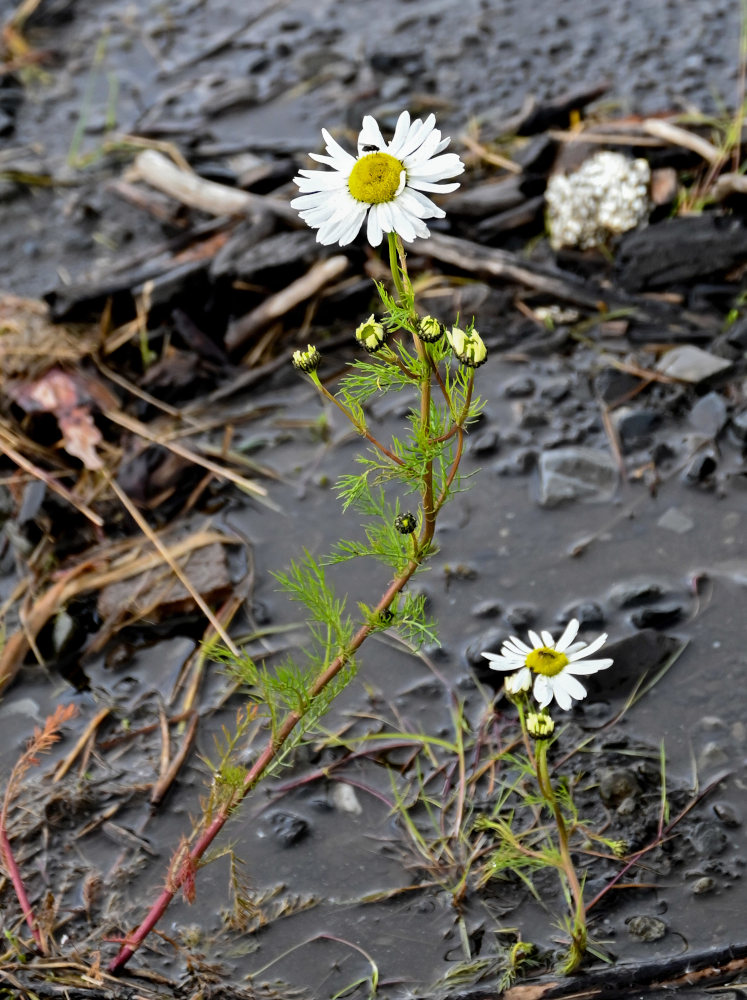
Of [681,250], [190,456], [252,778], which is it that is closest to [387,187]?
[252,778]

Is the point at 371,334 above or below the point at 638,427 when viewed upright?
above

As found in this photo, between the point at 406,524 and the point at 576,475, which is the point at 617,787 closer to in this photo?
the point at 406,524

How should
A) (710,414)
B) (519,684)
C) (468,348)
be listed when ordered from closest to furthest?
(468,348) < (519,684) < (710,414)

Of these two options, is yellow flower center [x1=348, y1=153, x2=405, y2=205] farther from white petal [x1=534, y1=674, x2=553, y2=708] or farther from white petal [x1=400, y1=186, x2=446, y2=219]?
white petal [x1=534, y1=674, x2=553, y2=708]

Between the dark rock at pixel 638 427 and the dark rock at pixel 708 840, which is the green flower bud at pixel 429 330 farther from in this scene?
the dark rock at pixel 638 427

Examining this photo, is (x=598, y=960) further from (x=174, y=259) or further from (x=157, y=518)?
(x=174, y=259)

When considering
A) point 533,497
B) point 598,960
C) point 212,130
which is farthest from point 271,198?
point 598,960

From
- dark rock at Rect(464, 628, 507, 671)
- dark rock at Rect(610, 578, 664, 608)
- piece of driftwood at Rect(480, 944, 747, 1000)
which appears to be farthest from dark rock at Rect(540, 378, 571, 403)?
piece of driftwood at Rect(480, 944, 747, 1000)
